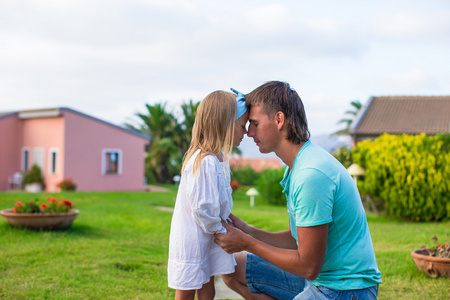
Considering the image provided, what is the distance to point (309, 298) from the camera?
245 cm

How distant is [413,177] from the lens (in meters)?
10.5

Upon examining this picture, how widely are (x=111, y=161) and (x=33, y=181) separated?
14.1 feet

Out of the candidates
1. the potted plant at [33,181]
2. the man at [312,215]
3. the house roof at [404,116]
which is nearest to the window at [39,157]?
the potted plant at [33,181]

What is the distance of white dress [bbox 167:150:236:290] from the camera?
2.72 metres

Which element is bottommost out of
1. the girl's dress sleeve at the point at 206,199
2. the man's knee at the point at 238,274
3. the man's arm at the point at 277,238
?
the man's knee at the point at 238,274

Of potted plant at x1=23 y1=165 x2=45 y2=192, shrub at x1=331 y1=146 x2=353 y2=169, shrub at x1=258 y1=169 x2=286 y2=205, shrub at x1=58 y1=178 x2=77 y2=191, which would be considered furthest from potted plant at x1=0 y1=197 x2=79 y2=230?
potted plant at x1=23 y1=165 x2=45 y2=192

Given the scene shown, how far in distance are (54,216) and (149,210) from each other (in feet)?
16.5

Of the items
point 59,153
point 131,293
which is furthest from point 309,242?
point 59,153

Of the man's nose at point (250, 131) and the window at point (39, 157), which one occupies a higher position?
the window at point (39, 157)

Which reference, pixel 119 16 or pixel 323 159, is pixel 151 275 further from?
pixel 119 16

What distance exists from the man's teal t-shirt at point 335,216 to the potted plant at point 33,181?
24413mm

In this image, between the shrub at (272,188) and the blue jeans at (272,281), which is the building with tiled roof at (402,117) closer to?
the shrub at (272,188)

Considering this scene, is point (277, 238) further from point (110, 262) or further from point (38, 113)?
point (38, 113)

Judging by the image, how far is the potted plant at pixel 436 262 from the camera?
16.2 feet
